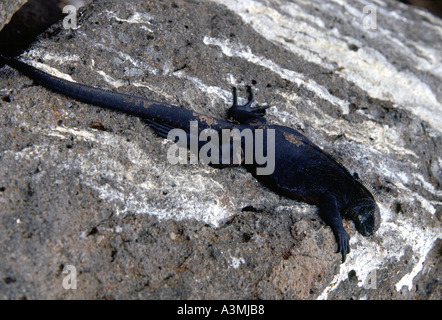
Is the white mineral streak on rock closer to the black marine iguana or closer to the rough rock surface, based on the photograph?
the rough rock surface

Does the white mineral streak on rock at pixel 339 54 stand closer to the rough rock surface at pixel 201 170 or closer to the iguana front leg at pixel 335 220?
the rough rock surface at pixel 201 170

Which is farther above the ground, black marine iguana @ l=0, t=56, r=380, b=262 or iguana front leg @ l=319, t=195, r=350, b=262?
black marine iguana @ l=0, t=56, r=380, b=262

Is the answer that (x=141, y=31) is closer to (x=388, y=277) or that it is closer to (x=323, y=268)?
(x=323, y=268)

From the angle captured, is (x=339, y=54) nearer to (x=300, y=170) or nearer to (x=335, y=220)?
(x=300, y=170)

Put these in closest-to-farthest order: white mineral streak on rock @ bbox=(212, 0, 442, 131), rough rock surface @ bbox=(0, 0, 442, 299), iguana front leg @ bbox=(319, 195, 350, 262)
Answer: rough rock surface @ bbox=(0, 0, 442, 299) < iguana front leg @ bbox=(319, 195, 350, 262) < white mineral streak on rock @ bbox=(212, 0, 442, 131)

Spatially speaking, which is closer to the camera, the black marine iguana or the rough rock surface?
the rough rock surface

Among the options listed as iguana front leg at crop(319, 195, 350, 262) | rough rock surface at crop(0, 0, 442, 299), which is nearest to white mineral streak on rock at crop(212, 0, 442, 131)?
rough rock surface at crop(0, 0, 442, 299)

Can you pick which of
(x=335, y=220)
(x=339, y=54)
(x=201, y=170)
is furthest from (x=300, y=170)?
(x=339, y=54)
